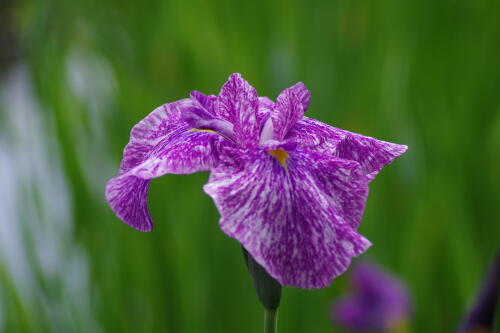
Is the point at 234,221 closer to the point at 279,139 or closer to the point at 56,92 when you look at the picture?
the point at 279,139

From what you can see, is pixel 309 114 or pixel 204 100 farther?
pixel 309 114

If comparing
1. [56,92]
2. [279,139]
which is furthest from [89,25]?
[279,139]

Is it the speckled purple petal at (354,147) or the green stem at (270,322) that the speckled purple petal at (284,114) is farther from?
the green stem at (270,322)

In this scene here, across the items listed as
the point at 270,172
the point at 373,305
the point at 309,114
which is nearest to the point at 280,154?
the point at 270,172

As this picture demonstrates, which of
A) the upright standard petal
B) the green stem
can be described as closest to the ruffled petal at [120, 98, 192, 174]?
the upright standard petal

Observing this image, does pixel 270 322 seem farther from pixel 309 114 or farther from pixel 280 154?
pixel 309 114
